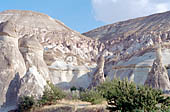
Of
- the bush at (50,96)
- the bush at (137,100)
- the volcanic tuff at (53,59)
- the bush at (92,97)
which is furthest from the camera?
the volcanic tuff at (53,59)

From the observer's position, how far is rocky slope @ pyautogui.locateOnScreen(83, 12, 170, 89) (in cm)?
3284

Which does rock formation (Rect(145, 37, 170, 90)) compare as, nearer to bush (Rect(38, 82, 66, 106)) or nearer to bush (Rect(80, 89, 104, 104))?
bush (Rect(80, 89, 104, 104))

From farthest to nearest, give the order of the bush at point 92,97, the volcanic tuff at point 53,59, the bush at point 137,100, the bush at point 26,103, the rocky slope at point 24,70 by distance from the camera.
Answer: the volcanic tuff at point 53,59 < the rocky slope at point 24,70 < the bush at point 92,97 < the bush at point 26,103 < the bush at point 137,100

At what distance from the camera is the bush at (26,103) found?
12.0 m

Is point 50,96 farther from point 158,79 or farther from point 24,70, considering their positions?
point 158,79

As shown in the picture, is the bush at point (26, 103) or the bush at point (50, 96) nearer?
the bush at point (26, 103)

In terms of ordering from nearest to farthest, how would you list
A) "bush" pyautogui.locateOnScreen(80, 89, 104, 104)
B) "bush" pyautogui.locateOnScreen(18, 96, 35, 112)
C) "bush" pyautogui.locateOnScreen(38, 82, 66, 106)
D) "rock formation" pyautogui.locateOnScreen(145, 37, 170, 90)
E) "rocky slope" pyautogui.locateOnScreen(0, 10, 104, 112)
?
"bush" pyautogui.locateOnScreen(18, 96, 35, 112)
"bush" pyautogui.locateOnScreen(80, 89, 104, 104)
"bush" pyautogui.locateOnScreen(38, 82, 66, 106)
"rocky slope" pyautogui.locateOnScreen(0, 10, 104, 112)
"rock formation" pyautogui.locateOnScreen(145, 37, 170, 90)

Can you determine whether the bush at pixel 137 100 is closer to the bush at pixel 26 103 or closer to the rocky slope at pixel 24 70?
the bush at pixel 26 103

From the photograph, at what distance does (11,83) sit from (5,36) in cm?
278

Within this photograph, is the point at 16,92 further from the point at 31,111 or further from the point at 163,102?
the point at 163,102

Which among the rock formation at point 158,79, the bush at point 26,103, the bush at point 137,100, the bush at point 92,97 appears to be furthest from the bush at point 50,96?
the rock formation at point 158,79

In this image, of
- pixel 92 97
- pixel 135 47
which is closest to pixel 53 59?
pixel 92 97

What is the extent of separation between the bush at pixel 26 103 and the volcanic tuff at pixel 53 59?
54cm

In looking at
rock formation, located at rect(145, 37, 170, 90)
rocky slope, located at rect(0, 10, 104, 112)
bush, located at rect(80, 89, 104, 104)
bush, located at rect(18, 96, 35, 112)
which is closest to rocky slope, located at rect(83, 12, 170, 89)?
rock formation, located at rect(145, 37, 170, 90)
